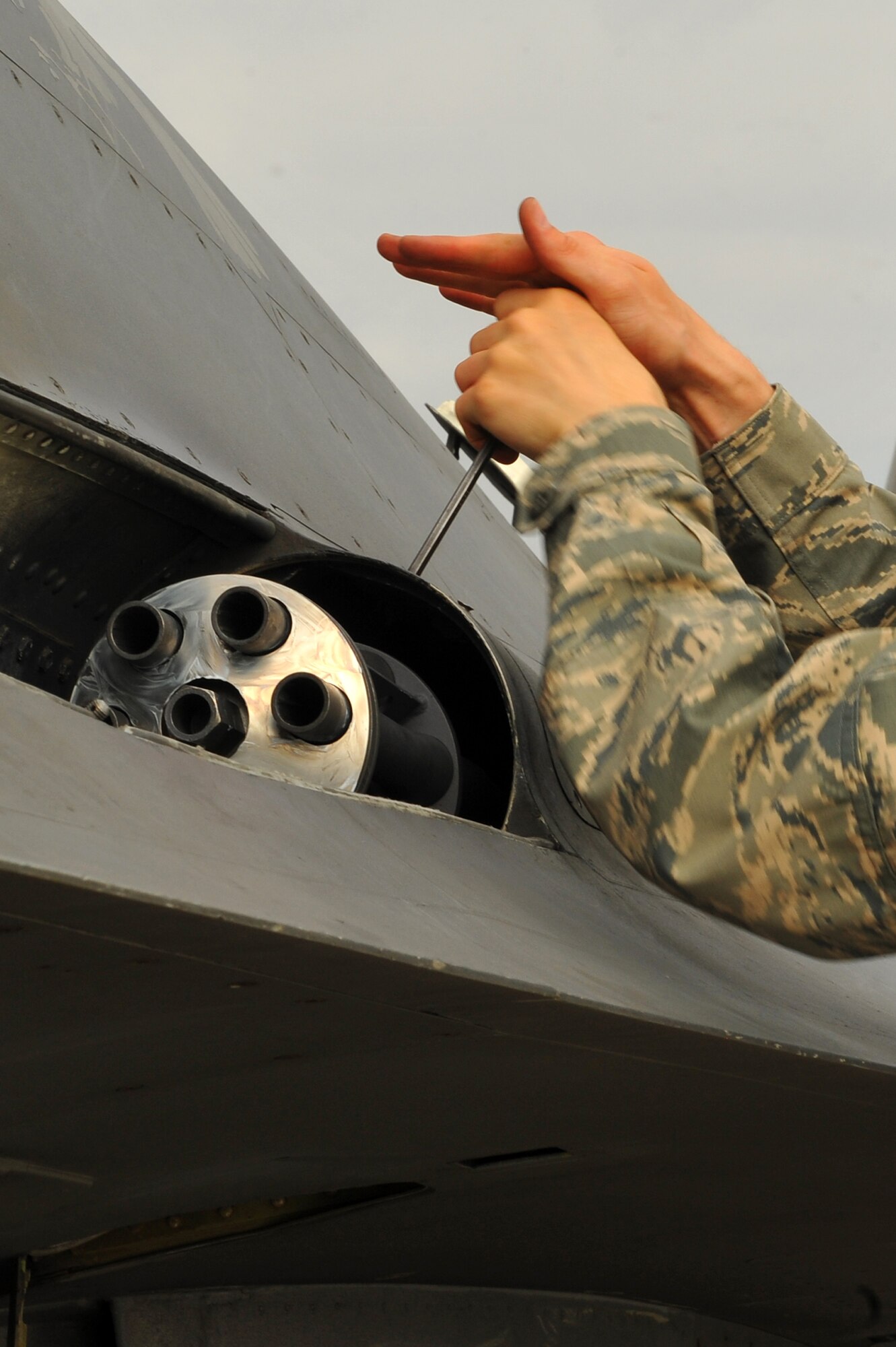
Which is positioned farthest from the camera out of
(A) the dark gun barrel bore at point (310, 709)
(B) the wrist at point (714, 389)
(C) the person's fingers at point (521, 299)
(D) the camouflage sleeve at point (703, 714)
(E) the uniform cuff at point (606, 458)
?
(B) the wrist at point (714, 389)

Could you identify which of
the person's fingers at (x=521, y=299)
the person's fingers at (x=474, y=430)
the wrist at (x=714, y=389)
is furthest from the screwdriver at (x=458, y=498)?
the wrist at (x=714, y=389)

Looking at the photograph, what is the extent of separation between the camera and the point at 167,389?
2420mm

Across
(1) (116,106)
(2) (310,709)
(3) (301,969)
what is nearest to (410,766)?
(2) (310,709)

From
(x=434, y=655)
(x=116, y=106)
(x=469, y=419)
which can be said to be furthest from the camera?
(x=116, y=106)

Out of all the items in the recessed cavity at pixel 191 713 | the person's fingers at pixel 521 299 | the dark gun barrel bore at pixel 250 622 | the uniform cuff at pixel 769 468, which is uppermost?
the uniform cuff at pixel 769 468

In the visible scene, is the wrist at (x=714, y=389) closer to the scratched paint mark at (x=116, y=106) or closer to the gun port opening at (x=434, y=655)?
the gun port opening at (x=434, y=655)

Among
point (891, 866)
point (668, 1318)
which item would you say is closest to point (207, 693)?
point (891, 866)

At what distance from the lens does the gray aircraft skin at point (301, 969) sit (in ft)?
3.76

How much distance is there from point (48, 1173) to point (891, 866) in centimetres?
88

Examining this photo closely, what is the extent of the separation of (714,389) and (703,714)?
72cm

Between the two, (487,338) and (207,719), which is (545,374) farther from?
(207,719)

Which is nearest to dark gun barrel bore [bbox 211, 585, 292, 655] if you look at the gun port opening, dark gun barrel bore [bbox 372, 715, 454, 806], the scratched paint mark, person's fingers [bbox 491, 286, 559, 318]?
dark gun barrel bore [bbox 372, 715, 454, 806]

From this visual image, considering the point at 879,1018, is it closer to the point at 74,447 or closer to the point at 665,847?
the point at 665,847

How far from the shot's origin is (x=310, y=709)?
1721 mm
